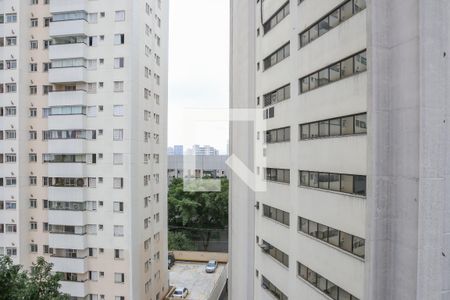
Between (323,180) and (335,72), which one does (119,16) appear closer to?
(335,72)

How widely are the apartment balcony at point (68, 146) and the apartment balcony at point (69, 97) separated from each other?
1403mm

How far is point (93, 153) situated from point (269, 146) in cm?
723

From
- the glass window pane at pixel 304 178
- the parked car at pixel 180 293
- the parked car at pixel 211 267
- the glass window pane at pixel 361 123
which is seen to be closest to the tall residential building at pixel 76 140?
the parked car at pixel 180 293

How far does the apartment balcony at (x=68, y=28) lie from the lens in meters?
12.3

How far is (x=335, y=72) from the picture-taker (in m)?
5.89

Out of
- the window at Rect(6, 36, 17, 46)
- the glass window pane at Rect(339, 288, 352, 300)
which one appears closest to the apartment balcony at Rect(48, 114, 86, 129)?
the window at Rect(6, 36, 17, 46)

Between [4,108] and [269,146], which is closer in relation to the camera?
[269,146]

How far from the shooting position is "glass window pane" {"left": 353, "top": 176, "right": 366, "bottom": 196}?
16.5 feet

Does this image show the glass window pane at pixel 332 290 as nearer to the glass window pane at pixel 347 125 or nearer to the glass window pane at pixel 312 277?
the glass window pane at pixel 312 277

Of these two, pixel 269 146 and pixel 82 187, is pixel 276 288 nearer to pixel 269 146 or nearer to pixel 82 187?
pixel 269 146

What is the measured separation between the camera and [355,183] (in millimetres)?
5266

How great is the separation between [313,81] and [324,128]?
105 centimetres

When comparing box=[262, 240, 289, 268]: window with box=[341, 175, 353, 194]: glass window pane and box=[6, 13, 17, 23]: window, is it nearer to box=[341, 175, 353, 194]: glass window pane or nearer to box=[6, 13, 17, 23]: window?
box=[341, 175, 353, 194]: glass window pane

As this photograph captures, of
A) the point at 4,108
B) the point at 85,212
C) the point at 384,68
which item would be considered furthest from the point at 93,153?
the point at 384,68
